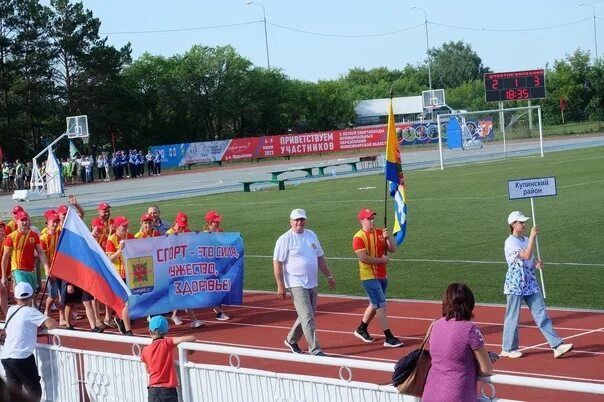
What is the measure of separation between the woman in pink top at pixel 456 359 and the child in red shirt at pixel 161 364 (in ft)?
9.09

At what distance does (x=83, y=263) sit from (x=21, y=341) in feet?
6.11

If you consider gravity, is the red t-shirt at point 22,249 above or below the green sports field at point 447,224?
above

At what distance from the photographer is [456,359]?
724 cm

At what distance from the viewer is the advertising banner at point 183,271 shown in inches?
627

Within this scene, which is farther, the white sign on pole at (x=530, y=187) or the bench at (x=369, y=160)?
the bench at (x=369, y=160)

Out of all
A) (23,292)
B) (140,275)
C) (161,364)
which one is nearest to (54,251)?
(140,275)

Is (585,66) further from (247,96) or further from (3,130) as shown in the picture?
(3,130)

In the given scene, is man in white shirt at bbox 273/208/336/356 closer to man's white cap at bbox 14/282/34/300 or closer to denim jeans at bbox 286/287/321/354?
denim jeans at bbox 286/287/321/354

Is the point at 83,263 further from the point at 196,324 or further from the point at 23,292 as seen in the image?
the point at 196,324

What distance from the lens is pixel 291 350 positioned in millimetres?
13867

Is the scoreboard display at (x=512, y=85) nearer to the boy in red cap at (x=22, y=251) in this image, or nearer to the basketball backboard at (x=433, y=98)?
the basketball backboard at (x=433, y=98)

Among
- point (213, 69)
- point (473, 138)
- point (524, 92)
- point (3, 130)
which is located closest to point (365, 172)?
point (524, 92)

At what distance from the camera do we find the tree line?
76581mm

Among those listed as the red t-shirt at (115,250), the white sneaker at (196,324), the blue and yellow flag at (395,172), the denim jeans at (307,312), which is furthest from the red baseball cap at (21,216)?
the blue and yellow flag at (395,172)
